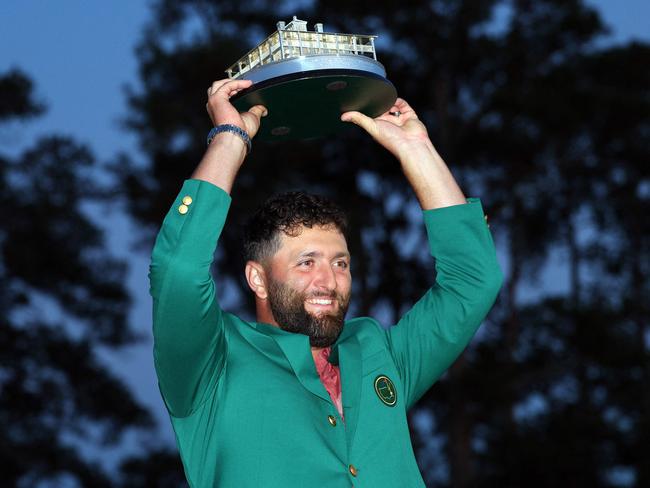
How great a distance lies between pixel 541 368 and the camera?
1670cm

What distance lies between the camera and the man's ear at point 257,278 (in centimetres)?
310

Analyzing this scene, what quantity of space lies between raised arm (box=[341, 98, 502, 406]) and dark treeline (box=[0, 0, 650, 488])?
12.6 metres

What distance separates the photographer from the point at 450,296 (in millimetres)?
3225

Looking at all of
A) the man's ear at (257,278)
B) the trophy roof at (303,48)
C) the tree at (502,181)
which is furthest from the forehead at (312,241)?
the tree at (502,181)

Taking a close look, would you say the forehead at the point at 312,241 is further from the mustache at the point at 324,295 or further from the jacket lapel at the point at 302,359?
the jacket lapel at the point at 302,359

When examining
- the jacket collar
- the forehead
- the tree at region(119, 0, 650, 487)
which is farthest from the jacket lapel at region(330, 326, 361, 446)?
the tree at region(119, 0, 650, 487)

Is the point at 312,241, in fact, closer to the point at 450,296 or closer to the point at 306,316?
the point at 306,316

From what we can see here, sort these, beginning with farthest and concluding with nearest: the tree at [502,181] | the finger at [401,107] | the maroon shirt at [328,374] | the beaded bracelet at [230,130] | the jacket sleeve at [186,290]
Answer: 1. the tree at [502,181]
2. the finger at [401,107]
3. the maroon shirt at [328,374]
4. the beaded bracelet at [230,130]
5. the jacket sleeve at [186,290]

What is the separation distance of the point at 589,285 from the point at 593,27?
4.72 m

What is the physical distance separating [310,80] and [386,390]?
37.3 inches

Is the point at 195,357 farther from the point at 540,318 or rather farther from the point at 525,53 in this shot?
the point at 525,53

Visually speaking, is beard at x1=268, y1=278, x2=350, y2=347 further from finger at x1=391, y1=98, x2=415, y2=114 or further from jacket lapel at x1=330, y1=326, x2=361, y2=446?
finger at x1=391, y1=98, x2=415, y2=114

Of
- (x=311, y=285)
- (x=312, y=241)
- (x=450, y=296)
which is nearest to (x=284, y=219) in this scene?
(x=312, y=241)

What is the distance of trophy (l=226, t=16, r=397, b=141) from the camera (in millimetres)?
3000
